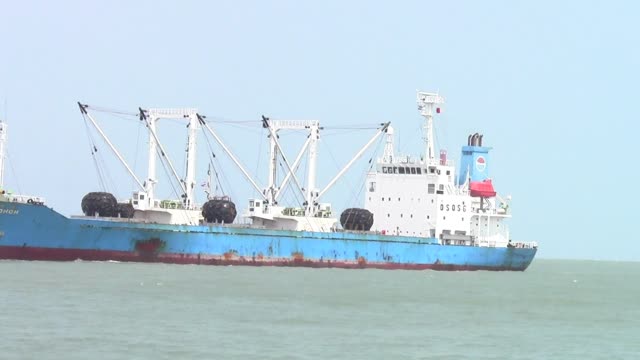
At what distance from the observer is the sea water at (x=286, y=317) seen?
37.5 metres

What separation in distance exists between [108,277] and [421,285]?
50.8 feet

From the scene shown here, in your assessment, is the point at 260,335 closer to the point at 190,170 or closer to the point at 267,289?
the point at 267,289

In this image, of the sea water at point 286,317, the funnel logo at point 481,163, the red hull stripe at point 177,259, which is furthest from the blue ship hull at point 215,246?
the funnel logo at point 481,163

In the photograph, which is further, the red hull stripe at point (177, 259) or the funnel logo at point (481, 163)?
the funnel logo at point (481, 163)

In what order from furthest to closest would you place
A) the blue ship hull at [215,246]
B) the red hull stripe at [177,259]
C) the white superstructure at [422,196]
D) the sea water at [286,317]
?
1. the white superstructure at [422,196]
2. the red hull stripe at [177,259]
3. the blue ship hull at [215,246]
4. the sea water at [286,317]

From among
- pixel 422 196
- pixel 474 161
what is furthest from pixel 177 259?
pixel 474 161

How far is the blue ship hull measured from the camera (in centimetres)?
6962

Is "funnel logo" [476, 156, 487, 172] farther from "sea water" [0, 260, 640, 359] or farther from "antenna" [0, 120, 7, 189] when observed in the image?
"antenna" [0, 120, 7, 189]

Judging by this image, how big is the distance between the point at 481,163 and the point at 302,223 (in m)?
13.3

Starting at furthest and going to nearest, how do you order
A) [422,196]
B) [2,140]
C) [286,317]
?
[422,196] < [2,140] < [286,317]

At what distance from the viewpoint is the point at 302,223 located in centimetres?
8231

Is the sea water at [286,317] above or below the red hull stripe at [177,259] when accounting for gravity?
below

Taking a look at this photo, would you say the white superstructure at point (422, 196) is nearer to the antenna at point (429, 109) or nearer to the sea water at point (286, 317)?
the antenna at point (429, 109)

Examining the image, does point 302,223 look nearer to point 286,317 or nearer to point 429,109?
point 429,109
